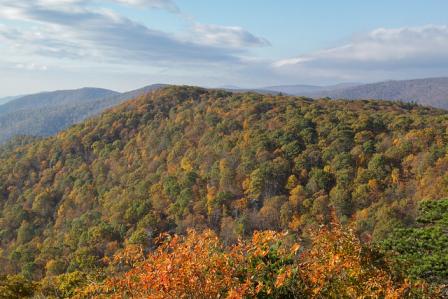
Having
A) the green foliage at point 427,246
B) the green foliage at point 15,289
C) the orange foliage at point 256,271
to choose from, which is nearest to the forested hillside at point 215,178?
the green foliage at point 15,289

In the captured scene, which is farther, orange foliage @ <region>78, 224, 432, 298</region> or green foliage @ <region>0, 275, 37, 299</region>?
green foliage @ <region>0, 275, 37, 299</region>

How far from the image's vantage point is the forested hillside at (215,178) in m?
66.9

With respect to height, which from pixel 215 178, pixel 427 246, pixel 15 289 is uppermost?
pixel 427 246

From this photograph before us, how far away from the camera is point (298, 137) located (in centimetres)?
8856

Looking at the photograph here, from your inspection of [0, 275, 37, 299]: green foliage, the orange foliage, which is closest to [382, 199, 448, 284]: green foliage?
the orange foliage

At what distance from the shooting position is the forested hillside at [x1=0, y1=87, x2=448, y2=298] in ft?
219

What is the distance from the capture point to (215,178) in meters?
85.6

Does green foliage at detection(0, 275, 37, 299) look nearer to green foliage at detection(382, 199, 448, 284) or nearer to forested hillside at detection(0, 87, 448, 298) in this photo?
forested hillside at detection(0, 87, 448, 298)

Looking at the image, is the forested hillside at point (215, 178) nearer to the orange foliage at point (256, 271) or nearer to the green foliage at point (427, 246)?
the green foliage at point (427, 246)

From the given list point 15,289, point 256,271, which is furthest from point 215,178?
point 256,271

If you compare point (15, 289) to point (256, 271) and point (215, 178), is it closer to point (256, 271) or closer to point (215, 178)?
point (256, 271)

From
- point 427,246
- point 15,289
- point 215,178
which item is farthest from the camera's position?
point 215,178

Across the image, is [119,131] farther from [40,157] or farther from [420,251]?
[420,251]

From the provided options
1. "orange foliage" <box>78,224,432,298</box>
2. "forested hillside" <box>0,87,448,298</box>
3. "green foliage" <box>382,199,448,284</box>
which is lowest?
"forested hillside" <box>0,87,448,298</box>
